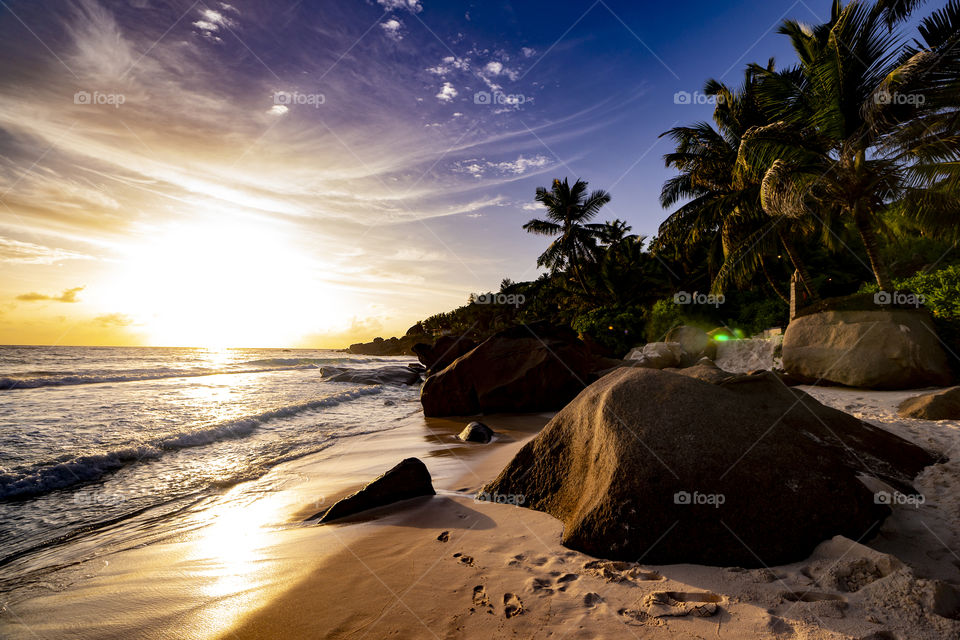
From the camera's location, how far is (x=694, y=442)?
126 inches

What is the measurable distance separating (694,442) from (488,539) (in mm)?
1781

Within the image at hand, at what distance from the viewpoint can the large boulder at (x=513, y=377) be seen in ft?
36.5

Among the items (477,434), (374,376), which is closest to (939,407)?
(477,434)

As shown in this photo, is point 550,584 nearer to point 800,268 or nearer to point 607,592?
point 607,592

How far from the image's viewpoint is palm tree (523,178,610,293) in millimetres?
32688

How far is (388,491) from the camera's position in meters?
4.49

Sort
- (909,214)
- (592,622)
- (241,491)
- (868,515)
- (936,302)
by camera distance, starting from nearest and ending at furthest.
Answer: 1. (592,622)
2. (868,515)
3. (241,491)
4. (936,302)
5. (909,214)

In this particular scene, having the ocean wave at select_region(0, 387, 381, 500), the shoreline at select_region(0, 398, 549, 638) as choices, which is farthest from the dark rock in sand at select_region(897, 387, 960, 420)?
the ocean wave at select_region(0, 387, 381, 500)

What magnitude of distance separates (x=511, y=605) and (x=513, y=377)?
8.74 m

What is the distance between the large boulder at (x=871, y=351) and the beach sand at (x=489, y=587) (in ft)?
22.2

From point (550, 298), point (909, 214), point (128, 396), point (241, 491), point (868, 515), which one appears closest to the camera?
point (868, 515)

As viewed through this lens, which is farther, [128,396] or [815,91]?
[128,396]

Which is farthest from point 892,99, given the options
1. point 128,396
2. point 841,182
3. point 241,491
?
point 128,396

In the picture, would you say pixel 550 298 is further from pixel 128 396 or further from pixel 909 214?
pixel 128 396
